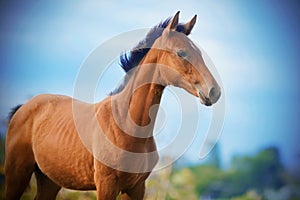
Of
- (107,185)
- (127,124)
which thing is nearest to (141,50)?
(127,124)

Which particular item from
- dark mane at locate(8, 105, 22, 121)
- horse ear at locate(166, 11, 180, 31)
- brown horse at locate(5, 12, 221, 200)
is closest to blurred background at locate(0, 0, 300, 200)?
dark mane at locate(8, 105, 22, 121)

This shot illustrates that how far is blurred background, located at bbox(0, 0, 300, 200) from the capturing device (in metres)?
2.32

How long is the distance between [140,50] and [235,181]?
2.82 ft

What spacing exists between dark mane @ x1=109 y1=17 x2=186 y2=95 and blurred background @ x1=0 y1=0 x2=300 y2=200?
15.2 inches

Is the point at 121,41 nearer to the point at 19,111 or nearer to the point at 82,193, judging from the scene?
the point at 19,111

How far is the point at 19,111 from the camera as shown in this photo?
2299 millimetres

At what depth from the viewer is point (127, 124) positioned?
191 centimetres

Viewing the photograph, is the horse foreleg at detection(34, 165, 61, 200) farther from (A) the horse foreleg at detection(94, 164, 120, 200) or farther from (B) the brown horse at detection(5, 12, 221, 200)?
(A) the horse foreleg at detection(94, 164, 120, 200)

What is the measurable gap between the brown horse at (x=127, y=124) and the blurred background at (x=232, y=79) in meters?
0.38

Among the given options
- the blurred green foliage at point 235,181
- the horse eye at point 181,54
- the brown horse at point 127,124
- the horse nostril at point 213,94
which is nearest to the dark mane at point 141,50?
the brown horse at point 127,124

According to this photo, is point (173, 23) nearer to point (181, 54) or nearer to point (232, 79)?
point (181, 54)

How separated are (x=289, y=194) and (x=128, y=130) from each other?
0.95 meters

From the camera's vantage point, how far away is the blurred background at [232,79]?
7.62ft

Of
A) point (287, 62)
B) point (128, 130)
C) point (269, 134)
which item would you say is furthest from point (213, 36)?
point (128, 130)
